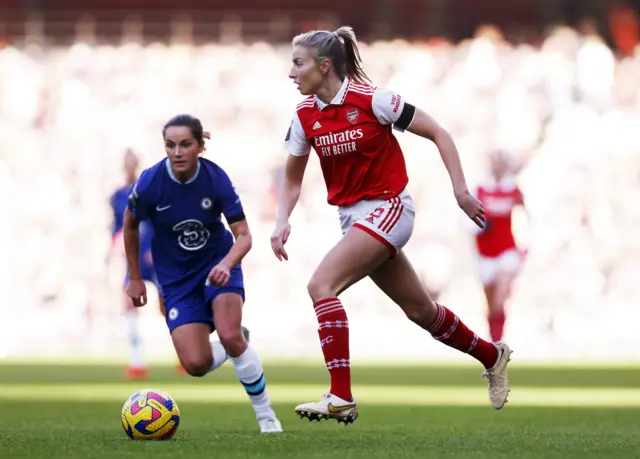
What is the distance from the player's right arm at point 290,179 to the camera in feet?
25.6

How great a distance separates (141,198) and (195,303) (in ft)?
2.42

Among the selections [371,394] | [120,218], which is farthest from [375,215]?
[120,218]

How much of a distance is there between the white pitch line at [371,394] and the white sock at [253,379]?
3014 millimetres

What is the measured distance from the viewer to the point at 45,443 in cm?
741

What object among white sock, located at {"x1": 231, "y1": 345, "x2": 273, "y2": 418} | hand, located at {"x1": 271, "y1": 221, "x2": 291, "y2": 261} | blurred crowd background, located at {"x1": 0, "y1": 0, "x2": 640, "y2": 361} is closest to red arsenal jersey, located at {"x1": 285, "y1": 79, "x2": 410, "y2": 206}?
hand, located at {"x1": 271, "y1": 221, "x2": 291, "y2": 261}

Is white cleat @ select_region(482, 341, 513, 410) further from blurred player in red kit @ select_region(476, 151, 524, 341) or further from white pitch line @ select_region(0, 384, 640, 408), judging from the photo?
blurred player in red kit @ select_region(476, 151, 524, 341)

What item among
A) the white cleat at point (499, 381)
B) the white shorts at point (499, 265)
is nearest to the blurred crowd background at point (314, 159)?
the white shorts at point (499, 265)

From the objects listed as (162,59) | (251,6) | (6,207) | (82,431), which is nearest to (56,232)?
(6,207)

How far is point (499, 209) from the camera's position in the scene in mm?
17031

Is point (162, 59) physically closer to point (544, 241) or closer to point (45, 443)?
point (544, 241)

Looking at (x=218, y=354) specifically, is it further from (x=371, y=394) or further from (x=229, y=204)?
(x=371, y=394)

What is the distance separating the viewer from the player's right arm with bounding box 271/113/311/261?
7.80 metres

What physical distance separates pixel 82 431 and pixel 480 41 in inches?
725

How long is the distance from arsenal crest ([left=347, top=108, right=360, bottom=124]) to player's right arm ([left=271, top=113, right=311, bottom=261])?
313 mm
